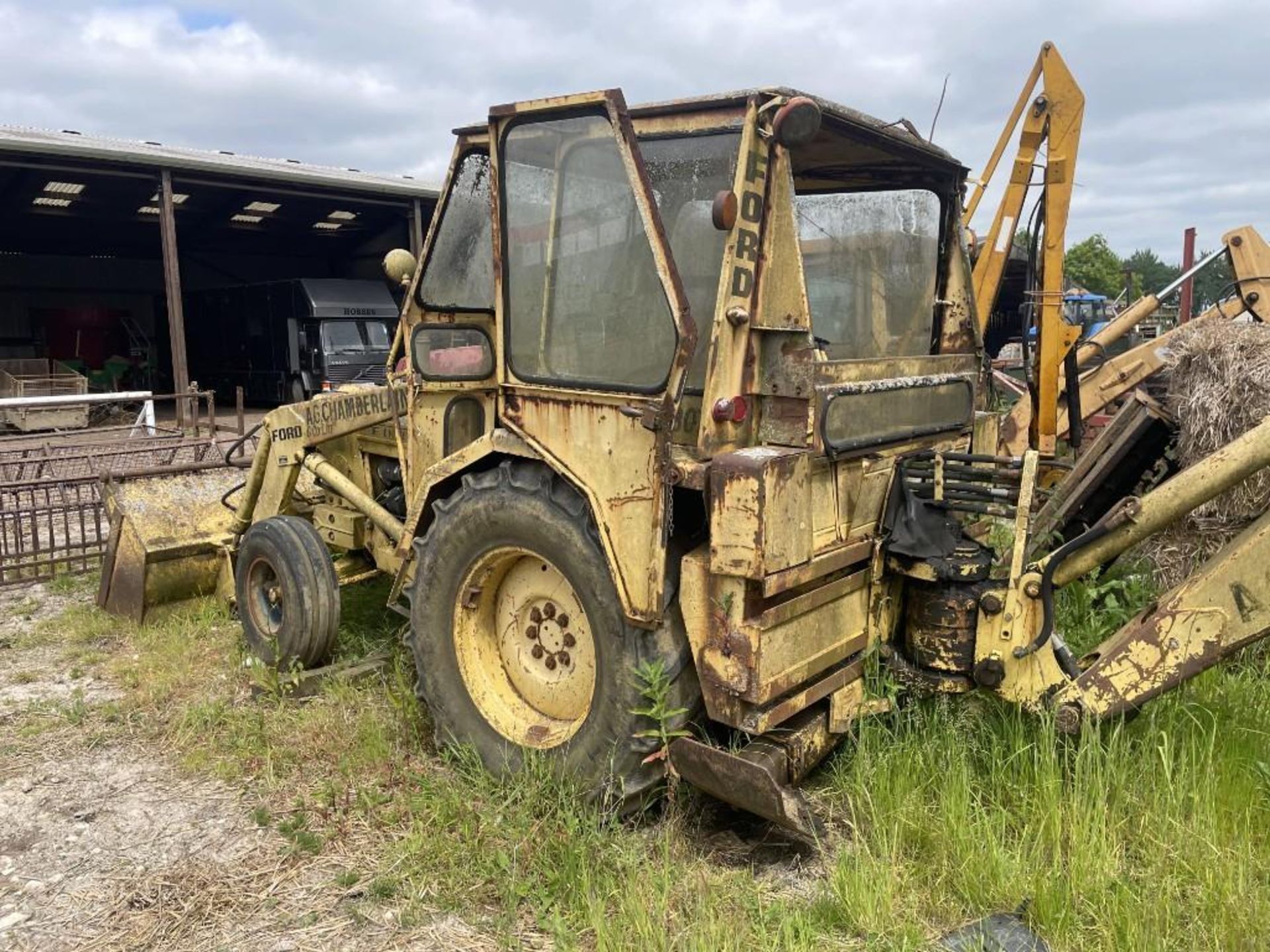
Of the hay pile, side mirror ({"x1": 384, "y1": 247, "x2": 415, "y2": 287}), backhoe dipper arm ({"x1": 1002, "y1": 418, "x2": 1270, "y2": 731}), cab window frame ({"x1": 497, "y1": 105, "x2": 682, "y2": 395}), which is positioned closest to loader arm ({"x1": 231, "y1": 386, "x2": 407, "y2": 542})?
side mirror ({"x1": 384, "y1": 247, "x2": 415, "y2": 287})

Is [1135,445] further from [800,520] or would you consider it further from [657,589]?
[657,589]

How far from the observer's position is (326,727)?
3934mm

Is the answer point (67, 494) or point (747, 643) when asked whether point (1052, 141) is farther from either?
point (67, 494)

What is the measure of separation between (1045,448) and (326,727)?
5.07 m

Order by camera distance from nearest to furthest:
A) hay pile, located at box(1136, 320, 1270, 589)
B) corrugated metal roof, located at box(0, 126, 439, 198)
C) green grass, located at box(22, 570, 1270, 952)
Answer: green grass, located at box(22, 570, 1270, 952) → hay pile, located at box(1136, 320, 1270, 589) → corrugated metal roof, located at box(0, 126, 439, 198)

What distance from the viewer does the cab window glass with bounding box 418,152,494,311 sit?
374 centimetres

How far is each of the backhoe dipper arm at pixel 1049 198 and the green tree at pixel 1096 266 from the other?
145 ft

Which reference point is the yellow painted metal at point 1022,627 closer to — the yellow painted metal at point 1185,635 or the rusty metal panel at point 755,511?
the yellow painted metal at point 1185,635

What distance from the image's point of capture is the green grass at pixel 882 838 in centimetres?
248

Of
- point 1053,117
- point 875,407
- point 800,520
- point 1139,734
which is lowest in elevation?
point 1139,734

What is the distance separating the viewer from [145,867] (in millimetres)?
3141

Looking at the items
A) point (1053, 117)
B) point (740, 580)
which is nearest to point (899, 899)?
point (740, 580)

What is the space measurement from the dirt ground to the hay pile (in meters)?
3.84

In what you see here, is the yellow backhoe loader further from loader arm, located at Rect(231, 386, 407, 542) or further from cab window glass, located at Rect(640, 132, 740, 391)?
loader arm, located at Rect(231, 386, 407, 542)
